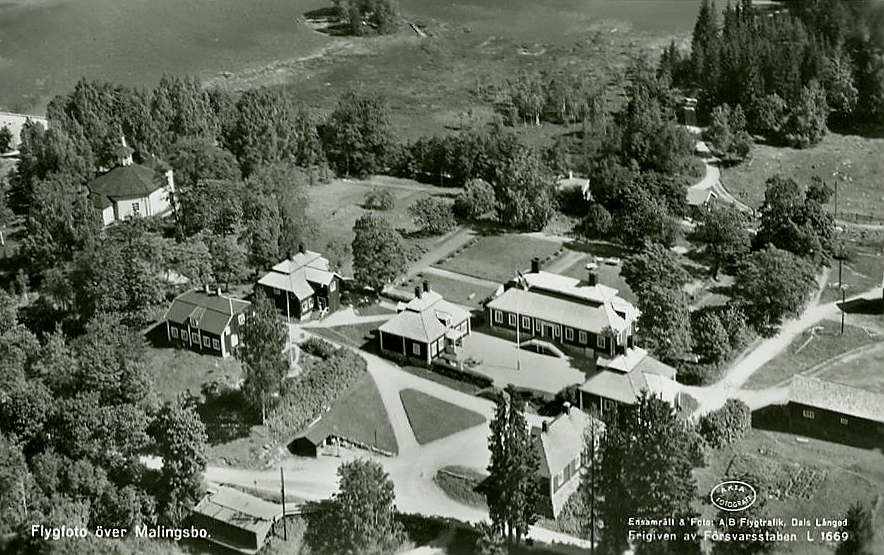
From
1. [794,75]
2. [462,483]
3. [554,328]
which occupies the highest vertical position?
[794,75]

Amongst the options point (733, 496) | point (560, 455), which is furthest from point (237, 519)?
point (733, 496)

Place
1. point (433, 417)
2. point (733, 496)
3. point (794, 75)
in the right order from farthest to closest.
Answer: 1. point (794, 75)
2. point (433, 417)
3. point (733, 496)

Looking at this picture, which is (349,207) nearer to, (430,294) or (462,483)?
(430,294)

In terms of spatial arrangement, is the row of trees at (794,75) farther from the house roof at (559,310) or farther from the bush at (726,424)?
the bush at (726,424)

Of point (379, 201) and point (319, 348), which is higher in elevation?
point (319, 348)

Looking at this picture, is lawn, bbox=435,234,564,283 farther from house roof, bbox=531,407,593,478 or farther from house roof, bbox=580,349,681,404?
house roof, bbox=531,407,593,478

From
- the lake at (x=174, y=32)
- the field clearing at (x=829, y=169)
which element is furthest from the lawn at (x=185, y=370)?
the field clearing at (x=829, y=169)
